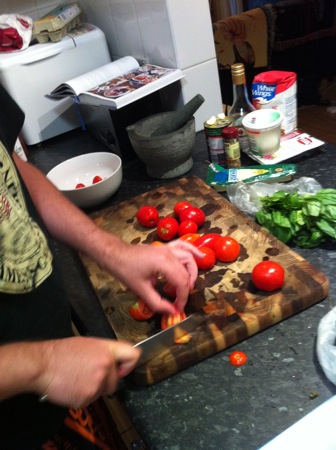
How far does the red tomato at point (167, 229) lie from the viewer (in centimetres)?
93

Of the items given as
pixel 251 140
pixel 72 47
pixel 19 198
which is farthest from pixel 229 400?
pixel 72 47

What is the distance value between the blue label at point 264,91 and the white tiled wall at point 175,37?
259 millimetres

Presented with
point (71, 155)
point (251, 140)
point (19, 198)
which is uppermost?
point (19, 198)

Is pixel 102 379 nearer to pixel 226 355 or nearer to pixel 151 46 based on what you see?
pixel 226 355

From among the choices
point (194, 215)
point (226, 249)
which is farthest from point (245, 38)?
point (226, 249)

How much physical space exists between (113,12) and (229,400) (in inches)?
56.5

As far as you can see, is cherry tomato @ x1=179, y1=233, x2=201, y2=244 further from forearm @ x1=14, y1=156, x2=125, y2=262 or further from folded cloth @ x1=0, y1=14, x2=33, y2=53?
folded cloth @ x1=0, y1=14, x2=33, y2=53

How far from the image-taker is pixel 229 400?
60 cm

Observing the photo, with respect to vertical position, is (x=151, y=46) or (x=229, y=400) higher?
(x=151, y=46)

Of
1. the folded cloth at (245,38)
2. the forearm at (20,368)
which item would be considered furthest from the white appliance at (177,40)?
the folded cloth at (245,38)

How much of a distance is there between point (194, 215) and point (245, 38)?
7.15ft

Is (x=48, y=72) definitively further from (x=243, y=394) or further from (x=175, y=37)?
(x=243, y=394)

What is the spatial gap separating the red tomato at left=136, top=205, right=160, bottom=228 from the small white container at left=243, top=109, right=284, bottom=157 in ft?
1.11

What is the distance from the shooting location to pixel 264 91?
1128mm
